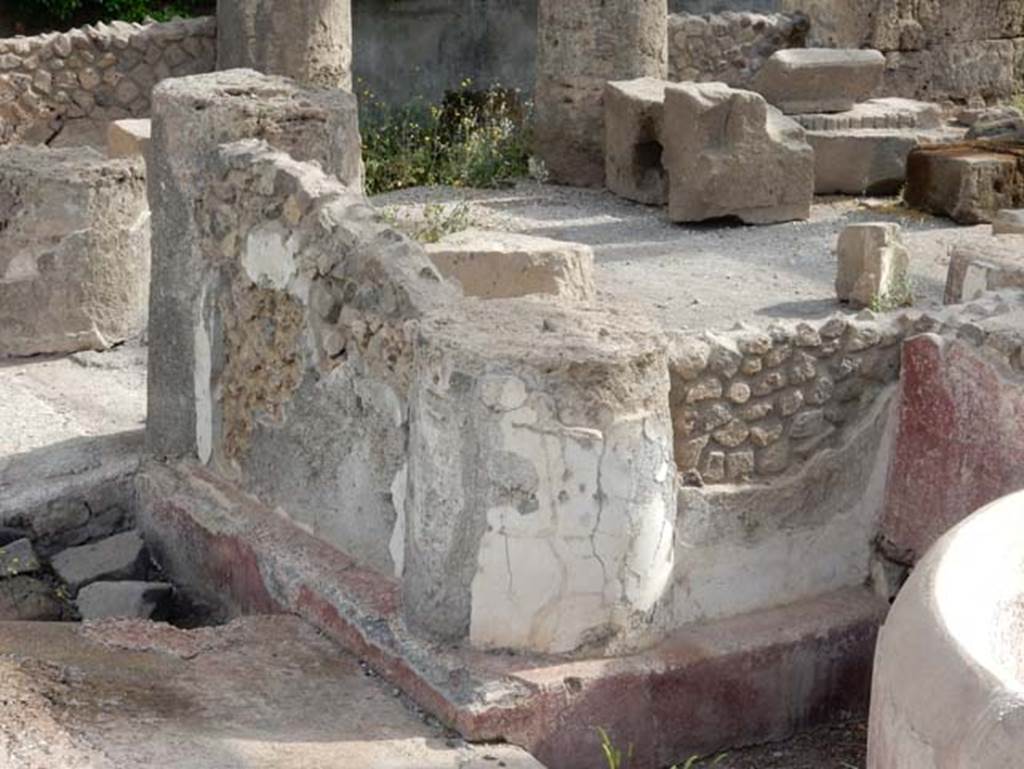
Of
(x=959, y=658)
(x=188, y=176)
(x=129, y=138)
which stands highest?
(x=188, y=176)

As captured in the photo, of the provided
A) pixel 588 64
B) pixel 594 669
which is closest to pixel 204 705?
pixel 594 669

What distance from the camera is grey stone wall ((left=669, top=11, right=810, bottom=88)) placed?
47.1 feet

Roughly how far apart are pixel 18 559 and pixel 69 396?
58.1 inches

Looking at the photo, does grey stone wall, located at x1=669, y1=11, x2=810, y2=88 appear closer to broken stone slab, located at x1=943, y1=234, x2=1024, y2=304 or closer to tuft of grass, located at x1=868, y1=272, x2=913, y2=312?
tuft of grass, located at x1=868, y1=272, x2=913, y2=312

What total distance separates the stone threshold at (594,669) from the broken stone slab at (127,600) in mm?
264

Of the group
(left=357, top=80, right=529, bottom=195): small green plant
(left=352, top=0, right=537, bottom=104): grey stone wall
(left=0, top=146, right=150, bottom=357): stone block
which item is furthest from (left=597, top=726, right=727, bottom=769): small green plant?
(left=352, top=0, right=537, bottom=104): grey stone wall

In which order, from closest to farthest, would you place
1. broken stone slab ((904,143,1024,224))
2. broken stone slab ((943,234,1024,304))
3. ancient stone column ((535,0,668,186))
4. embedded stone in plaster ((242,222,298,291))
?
embedded stone in plaster ((242,222,298,291)) → broken stone slab ((943,234,1024,304)) → broken stone slab ((904,143,1024,224)) → ancient stone column ((535,0,668,186))

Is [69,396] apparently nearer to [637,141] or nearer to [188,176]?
[188,176]

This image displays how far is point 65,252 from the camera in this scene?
28.1 ft

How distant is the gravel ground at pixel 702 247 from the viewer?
386 inches

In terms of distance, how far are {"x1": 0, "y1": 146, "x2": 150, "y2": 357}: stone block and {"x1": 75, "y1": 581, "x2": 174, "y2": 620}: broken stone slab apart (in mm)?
2410

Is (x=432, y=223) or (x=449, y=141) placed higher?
(x=432, y=223)

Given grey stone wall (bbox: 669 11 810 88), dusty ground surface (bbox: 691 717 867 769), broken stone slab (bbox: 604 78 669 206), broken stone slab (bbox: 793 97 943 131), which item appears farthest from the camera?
grey stone wall (bbox: 669 11 810 88)

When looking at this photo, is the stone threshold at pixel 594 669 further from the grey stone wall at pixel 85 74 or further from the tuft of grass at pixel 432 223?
the grey stone wall at pixel 85 74
